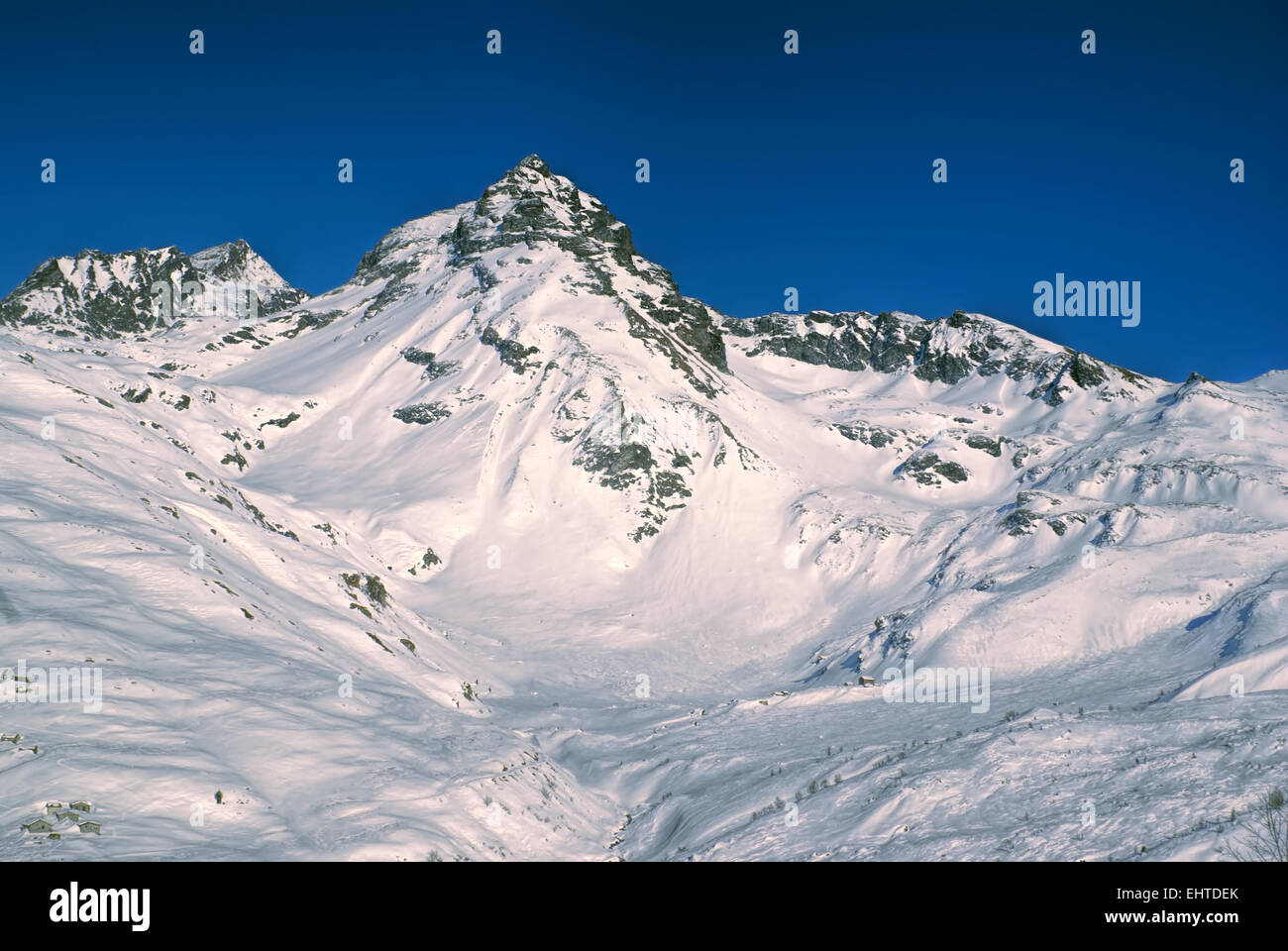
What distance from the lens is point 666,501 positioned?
81875mm

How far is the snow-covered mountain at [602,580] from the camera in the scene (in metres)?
18.1

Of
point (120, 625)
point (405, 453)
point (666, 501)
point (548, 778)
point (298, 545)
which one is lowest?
point (548, 778)

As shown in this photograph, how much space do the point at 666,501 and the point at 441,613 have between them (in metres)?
27.1

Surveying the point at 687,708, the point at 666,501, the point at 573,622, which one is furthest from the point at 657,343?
the point at 687,708

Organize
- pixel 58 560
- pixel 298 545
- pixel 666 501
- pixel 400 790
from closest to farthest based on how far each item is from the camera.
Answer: pixel 400 790
pixel 58 560
pixel 298 545
pixel 666 501

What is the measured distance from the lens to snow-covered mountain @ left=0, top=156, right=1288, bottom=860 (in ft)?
59.4

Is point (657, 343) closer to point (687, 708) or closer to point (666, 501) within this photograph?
point (666, 501)

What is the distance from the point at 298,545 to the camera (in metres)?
45.3

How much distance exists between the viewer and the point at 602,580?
236ft

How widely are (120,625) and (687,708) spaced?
98.3 ft

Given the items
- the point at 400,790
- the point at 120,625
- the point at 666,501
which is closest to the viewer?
the point at 400,790
